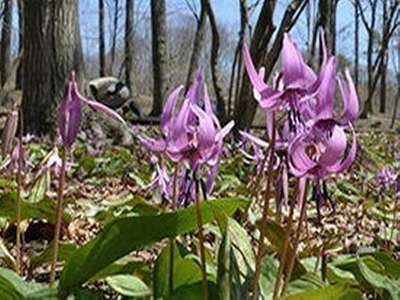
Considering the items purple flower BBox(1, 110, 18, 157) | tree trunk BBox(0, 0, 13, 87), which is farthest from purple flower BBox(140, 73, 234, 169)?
tree trunk BBox(0, 0, 13, 87)

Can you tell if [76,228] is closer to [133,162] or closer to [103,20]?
[133,162]

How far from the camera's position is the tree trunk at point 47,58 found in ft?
19.8

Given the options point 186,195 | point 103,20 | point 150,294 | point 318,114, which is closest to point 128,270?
point 150,294

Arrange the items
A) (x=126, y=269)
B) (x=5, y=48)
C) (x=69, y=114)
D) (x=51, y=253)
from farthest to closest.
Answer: (x=5, y=48) < (x=51, y=253) < (x=126, y=269) < (x=69, y=114)

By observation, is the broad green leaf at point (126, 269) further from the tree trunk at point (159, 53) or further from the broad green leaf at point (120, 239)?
the tree trunk at point (159, 53)

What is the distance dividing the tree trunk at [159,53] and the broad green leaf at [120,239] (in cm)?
1220

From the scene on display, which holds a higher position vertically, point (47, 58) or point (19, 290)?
point (19, 290)

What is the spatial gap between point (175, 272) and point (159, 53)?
40.1 feet

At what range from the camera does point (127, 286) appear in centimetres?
95

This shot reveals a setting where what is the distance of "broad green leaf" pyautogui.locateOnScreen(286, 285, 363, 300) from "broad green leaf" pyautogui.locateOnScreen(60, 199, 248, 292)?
18cm

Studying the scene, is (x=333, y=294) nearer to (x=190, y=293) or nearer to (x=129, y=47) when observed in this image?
(x=190, y=293)

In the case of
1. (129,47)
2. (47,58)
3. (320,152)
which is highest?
(320,152)

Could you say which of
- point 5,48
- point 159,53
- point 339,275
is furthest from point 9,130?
point 5,48

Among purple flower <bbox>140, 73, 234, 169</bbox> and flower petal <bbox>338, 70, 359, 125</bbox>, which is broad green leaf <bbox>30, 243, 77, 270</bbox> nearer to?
purple flower <bbox>140, 73, 234, 169</bbox>
